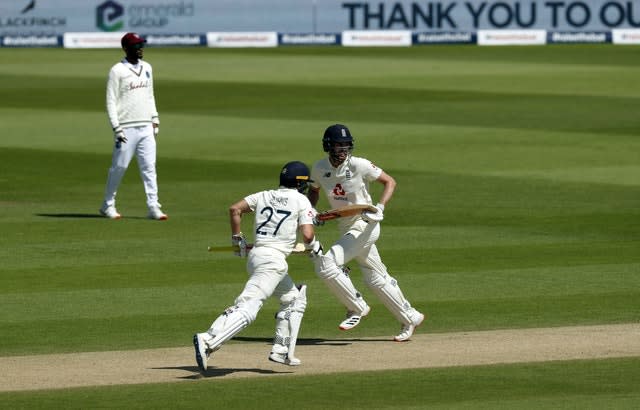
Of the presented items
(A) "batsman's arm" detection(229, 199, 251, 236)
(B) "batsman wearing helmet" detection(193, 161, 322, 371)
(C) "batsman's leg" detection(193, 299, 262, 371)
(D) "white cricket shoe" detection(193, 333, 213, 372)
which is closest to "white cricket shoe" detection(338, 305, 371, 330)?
(B) "batsman wearing helmet" detection(193, 161, 322, 371)

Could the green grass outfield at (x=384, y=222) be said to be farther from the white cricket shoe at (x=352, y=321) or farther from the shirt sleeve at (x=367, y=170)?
the shirt sleeve at (x=367, y=170)

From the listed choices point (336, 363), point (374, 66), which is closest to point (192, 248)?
point (336, 363)

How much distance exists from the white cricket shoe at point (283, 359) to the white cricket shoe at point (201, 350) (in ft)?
1.61

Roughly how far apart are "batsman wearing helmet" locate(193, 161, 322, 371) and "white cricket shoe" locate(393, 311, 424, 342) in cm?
125

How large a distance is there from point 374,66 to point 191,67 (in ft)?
17.2

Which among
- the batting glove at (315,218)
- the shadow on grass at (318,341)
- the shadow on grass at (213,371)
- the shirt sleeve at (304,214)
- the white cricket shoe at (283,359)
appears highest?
the shirt sleeve at (304,214)

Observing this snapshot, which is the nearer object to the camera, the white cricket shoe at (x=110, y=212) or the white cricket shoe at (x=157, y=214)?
the white cricket shoe at (x=157, y=214)

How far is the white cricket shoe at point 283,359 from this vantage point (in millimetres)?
10594

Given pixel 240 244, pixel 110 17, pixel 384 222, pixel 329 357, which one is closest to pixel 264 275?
pixel 240 244

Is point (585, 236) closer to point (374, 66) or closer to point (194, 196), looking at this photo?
point (194, 196)

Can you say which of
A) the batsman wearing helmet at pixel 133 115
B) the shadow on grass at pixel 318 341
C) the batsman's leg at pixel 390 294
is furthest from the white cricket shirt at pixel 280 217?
the batsman wearing helmet at pixel 133 115

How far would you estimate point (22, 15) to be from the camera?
4872 cm

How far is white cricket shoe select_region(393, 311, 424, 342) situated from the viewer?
1192cm

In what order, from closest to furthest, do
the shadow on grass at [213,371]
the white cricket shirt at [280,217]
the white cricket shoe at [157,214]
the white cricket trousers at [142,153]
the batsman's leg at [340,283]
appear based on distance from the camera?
1. the shadow on grass at [213,371]
2. the white cricket shirt at [280,217]
3. the batsman's leg at [340,283]
4. the white cricket trousers at [142,153]
5. the white cricket shoe at [157,214]
